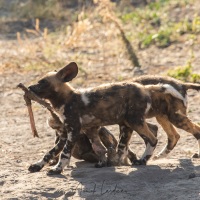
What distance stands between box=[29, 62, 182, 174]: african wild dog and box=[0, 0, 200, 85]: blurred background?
5249 millimetres

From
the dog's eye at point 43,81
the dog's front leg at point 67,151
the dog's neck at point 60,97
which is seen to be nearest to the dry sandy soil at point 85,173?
the dog's front leg at point 67,151

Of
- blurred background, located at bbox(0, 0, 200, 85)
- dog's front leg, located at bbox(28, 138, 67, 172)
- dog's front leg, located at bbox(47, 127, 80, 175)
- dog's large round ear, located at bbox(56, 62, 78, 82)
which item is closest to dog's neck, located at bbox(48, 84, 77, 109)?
dog's large round ear, located at bbox(56, 62, 78, 82)

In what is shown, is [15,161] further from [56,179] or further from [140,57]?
[140,57]

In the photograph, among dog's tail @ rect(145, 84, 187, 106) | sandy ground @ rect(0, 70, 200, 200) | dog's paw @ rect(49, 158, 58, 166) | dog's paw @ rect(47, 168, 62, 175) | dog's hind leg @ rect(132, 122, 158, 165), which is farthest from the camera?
dog's paw @ rect(49, 158, 58, 166)

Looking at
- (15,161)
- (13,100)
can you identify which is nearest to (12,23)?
(13,100)

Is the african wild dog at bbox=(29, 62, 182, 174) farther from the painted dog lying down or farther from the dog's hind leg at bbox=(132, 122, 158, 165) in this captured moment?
the painted dog lying down

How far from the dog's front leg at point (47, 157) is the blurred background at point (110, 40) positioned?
5484 mm

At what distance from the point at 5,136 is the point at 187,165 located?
10.8 ft

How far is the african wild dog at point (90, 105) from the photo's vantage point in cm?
819

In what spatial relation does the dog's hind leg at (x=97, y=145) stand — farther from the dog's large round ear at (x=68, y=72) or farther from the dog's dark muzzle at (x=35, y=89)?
the dog's dark muzzle at (x=35, y=89)

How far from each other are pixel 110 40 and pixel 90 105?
26.1 ft

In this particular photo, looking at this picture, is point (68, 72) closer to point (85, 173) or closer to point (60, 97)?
point (60, 97)

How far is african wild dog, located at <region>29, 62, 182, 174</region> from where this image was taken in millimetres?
8188

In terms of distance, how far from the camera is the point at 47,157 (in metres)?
8.24
